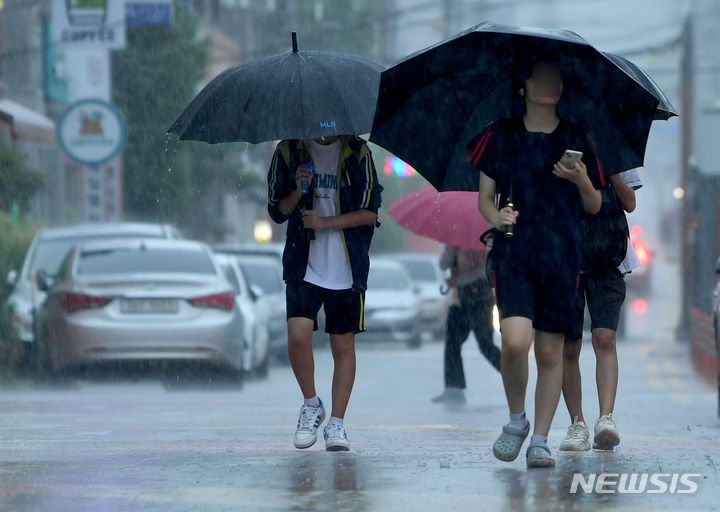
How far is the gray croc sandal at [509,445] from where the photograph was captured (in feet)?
21.5

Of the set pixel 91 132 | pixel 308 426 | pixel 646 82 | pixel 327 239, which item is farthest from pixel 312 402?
pixel 91 132

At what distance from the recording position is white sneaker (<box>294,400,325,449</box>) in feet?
24.6

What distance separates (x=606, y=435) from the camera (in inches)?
287

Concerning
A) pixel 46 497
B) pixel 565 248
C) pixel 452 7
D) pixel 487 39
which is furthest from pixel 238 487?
pixel 452 7

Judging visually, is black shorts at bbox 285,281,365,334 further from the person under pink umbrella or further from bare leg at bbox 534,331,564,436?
the person under pink umbrella

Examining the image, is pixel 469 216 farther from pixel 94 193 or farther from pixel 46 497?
pixel 94 193

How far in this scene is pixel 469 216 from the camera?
472 inches

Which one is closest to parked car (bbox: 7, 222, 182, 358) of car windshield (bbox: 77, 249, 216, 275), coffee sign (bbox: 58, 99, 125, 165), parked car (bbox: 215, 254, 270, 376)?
parked car (bbox: 215, 254, 270, 376)

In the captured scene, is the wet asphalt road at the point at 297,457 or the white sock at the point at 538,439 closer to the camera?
the wet asphalt road at the point at 297,457

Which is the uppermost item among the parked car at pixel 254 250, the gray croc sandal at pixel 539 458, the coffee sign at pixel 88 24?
the coffee sign at pixel 88 24

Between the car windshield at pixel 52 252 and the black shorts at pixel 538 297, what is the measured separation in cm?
1137

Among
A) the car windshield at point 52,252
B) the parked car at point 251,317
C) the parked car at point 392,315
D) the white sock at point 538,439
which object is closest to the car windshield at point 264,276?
the parked car at point 251,317

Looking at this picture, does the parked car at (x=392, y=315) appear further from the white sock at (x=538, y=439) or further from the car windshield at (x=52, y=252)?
the white sock at (x=538, y=439)

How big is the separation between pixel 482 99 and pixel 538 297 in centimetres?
96
